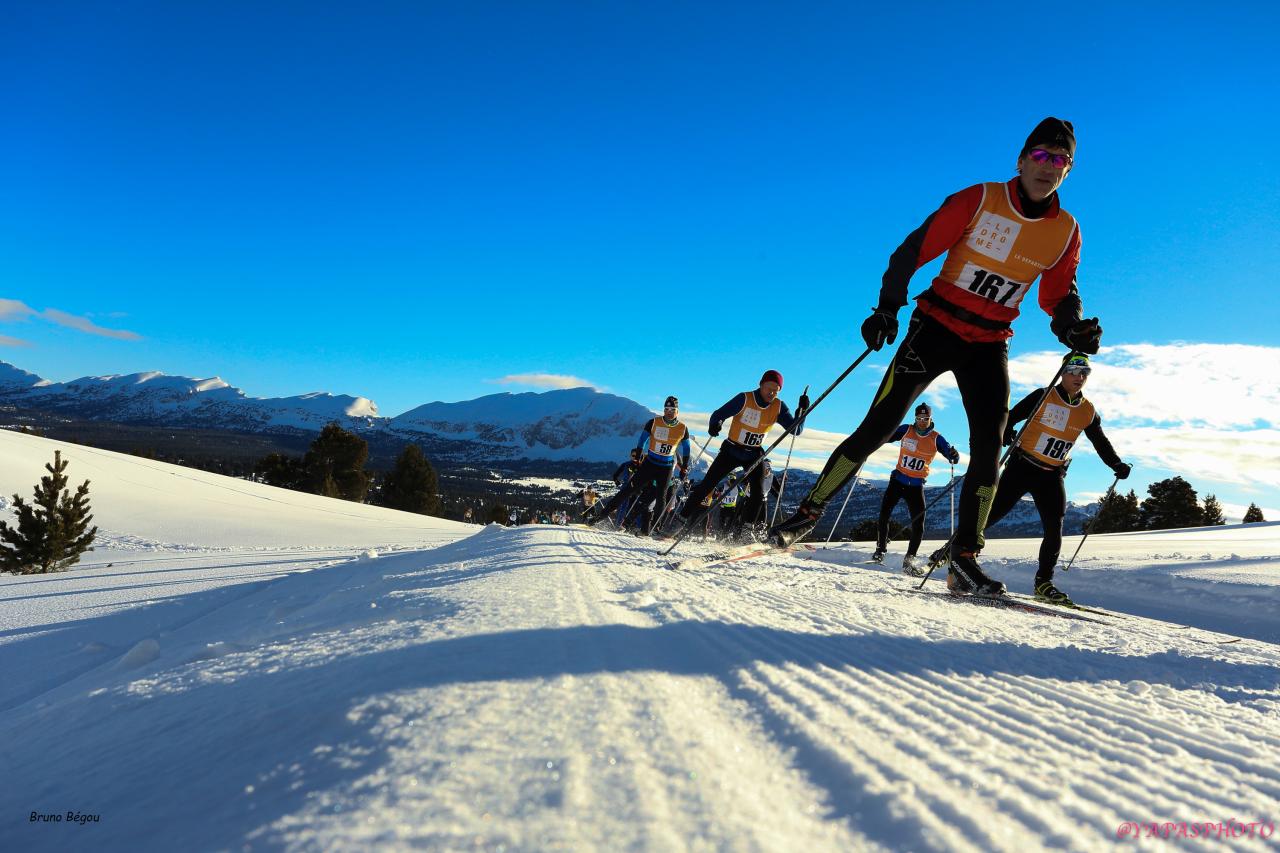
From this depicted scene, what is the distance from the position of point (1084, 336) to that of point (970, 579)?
1.44 metres

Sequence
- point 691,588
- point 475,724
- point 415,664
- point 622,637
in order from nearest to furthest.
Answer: point 475,724 < point 415,664 < point 622,637 < point 691,588

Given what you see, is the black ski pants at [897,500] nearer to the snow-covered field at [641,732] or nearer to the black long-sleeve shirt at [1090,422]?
the black long-sleeve shirt at [1090,422]

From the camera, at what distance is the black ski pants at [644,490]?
10.9 meters

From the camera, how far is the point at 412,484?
4709cm

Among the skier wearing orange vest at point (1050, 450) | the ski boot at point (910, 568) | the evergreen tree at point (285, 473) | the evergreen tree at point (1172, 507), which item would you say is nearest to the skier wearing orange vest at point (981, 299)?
the skier wearing orange vest at point (1050, 450)

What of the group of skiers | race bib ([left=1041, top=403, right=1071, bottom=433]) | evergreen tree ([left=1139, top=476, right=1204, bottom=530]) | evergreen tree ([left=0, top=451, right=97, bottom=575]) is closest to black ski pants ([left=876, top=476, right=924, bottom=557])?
race bib ([left=1041, top=403, right=1071, bottom=433])

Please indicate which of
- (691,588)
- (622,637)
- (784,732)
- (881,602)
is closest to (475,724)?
(784,732)

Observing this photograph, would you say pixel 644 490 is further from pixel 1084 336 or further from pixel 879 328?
pixel 1084 336

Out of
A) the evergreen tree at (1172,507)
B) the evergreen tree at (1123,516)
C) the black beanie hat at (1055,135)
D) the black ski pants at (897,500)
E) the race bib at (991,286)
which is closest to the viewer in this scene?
the black beanie hat at (1055,135)

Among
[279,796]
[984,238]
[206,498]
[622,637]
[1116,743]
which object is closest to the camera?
[279,796]

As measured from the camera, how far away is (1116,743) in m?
1.17

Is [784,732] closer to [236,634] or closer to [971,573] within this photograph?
[236,634]

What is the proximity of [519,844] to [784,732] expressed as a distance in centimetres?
53

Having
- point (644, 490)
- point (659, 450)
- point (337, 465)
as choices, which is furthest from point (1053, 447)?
point (337, 465)
